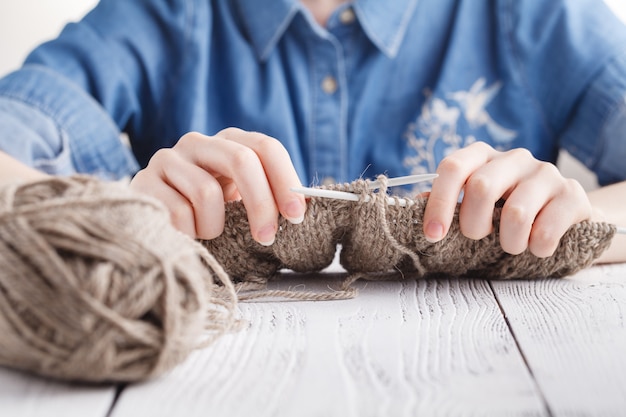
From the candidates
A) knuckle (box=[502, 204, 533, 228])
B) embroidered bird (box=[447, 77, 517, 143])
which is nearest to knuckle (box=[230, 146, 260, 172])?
knuckle (box=[502, 204, 533, 228])

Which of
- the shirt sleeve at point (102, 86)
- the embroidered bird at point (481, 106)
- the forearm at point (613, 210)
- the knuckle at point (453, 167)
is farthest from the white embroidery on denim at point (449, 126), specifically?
the knuckle at point (453, 167)

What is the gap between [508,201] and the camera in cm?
64

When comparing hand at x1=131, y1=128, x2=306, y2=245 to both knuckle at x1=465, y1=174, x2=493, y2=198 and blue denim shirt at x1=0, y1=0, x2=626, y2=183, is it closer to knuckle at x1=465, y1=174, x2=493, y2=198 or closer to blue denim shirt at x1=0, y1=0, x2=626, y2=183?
knuckle at x1=465, y1=174, x2=493, y2=198

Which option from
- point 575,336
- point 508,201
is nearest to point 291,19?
point 508,201

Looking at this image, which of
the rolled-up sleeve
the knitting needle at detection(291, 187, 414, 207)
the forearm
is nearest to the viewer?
the knitting needle at detection(291, 187, 414, 207)

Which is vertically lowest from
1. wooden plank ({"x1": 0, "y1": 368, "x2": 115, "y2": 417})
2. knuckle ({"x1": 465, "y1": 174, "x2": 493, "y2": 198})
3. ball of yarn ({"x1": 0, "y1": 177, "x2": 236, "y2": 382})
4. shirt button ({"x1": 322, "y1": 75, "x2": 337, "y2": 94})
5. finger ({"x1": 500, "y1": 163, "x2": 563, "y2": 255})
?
shirt button ({"x1": 322, "y1": 75, "x2": 337, "y2": 94})

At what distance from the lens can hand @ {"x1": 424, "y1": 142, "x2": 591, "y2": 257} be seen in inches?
24.7

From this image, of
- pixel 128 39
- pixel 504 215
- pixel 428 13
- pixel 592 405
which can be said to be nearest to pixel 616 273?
pixel 504 215

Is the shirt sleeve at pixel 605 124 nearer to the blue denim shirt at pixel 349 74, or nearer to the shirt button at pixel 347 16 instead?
the blue denim shirt at pixel 349 74

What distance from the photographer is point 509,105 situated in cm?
118

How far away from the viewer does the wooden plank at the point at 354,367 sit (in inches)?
15.4

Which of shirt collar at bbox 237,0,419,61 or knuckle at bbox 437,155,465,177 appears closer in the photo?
knuckle at bbox 437,155,465,177

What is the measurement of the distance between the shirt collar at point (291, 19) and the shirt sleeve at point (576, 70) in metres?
0.19

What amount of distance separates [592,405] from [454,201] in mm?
270
